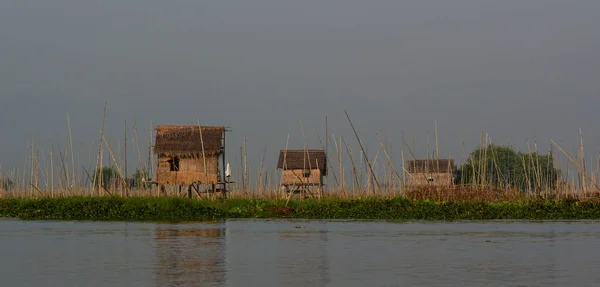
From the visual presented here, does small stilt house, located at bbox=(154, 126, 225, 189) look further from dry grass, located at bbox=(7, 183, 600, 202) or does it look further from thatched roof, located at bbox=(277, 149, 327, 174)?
thatched roof, located at bbox=(277, 149, 327, 174)

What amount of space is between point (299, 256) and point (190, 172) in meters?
23.4

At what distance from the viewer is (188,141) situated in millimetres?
36188

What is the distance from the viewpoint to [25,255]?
13.3 m

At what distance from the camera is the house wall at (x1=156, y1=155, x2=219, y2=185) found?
119 ft

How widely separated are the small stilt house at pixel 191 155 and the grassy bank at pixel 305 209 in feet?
20.6

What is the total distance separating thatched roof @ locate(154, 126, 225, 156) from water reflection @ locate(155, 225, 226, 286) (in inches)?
630

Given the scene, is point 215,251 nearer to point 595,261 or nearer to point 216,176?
point 595,261

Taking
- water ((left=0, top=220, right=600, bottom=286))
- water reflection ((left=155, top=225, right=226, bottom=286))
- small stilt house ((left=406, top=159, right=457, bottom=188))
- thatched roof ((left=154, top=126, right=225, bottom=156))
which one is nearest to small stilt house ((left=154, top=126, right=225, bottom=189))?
thatched roof ((left=154, top=126, right=225, bottom=156))

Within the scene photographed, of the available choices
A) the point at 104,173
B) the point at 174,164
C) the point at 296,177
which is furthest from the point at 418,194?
the point at 104,173

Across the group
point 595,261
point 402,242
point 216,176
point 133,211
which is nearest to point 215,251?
point 402,242

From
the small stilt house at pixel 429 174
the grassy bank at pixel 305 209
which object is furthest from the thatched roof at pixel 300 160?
the grassy bank at pixel 305 209

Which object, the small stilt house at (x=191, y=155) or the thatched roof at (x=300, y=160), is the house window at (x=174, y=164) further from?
the thatched roof at (x=300, y=160)

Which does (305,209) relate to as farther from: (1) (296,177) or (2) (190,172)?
(1) (296,177)

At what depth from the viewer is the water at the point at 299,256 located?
Result: 399 inches
